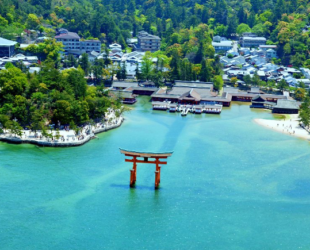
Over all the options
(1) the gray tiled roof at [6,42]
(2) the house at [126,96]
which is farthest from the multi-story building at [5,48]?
(2) the house at [126,96]

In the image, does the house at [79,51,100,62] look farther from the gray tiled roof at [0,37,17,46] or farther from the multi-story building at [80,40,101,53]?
the gray tiled roof at [0,37,17,46]

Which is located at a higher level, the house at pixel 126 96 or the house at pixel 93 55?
the house at pixel 93 55

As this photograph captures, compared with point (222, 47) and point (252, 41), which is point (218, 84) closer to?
point (222, 47)

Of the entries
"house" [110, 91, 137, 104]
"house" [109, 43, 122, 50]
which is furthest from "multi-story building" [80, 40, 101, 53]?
"house" [110, 91, 137, 104]

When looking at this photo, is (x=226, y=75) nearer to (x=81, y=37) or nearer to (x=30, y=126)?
(x=81, y=37)

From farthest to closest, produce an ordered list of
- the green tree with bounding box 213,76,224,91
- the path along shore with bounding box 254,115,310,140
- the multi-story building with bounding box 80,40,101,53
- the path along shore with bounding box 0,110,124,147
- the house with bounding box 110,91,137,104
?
1. the multi-story building with bounding box 80,40,101,53
2. the green tree with bounding box 213,76,224,91
3. the house with bounding box 110,91,137,104
4. the path along shore with bounding box 254,115,310,140
5. the path along shore with bounding box 0,110,124,147

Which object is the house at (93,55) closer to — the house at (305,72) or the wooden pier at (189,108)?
the wooden pier at (189,108)

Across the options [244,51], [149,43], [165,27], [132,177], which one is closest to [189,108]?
[132,177]
